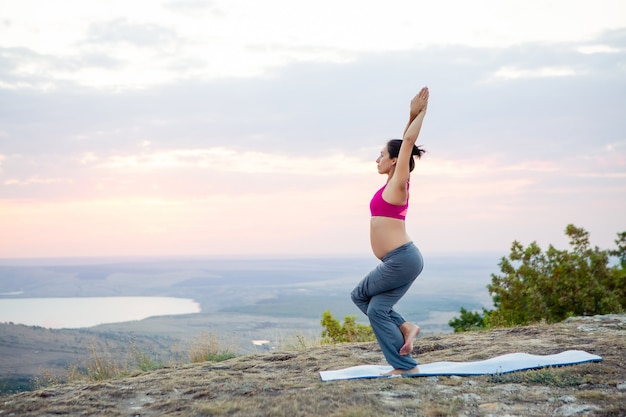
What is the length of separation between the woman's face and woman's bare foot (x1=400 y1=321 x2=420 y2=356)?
1484 millimetres

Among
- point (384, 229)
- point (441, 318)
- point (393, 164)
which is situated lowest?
point (441, 318)

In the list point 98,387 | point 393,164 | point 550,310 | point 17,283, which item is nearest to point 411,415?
point 393,164

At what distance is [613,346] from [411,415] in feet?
10.9

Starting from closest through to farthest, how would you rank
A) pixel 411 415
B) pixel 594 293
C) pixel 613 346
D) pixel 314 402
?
pixel 411 415 < pixel 314 402 < pixel 613 346 < pixel 594 293

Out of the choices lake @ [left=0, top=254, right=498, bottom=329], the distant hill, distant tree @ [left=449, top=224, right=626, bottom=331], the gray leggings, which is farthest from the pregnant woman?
lake @ [left=0, top=254, right=498, bottom=329]

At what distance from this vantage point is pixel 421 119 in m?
5.77

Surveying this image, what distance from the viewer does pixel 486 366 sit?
5910 millimetres

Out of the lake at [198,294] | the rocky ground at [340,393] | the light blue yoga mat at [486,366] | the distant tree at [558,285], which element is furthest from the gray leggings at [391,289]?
the lake at [198,294]

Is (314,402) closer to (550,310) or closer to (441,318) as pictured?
(550,310)

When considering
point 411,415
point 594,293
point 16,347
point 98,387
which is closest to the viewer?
point 411,415

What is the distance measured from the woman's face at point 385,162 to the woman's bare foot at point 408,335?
148 centimetres

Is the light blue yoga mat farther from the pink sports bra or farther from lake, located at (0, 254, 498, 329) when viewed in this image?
lake, located at (0, 254, 498, 329)

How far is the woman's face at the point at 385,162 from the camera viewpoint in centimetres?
601

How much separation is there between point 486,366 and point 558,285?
6.95 m
